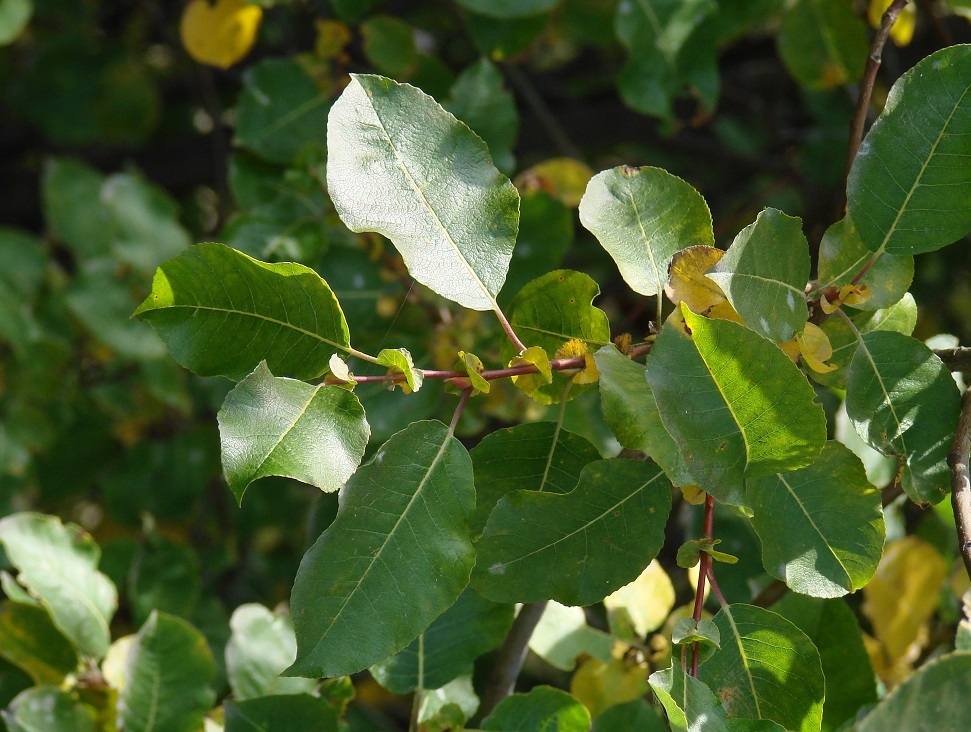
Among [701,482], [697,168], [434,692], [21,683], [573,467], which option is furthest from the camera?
[697,168]

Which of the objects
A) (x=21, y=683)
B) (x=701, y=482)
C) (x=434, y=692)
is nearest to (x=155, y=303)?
(x=701, y=482)

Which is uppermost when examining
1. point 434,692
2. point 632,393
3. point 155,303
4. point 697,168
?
point 155,303

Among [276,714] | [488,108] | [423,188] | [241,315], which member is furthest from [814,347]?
[488,108]

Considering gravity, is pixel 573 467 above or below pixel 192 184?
above

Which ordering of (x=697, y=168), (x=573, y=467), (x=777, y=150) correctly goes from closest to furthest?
(x=573, y=467), (x=777, y=150), (x=697, y=168)

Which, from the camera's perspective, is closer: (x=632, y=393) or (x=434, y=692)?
(x=632, y=393)

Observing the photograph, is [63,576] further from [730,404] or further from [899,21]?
[899,21]

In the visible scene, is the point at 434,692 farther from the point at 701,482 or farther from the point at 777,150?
the point at 777,150

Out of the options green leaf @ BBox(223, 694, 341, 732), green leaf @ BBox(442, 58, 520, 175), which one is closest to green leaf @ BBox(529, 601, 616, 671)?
green leaf @ BBox(223, 694, 341, 732)
